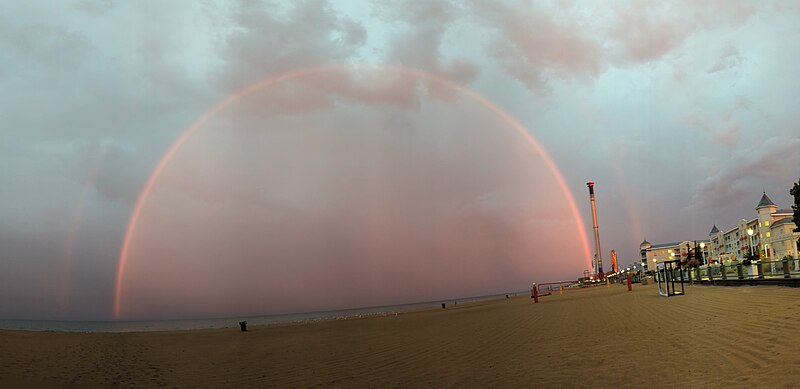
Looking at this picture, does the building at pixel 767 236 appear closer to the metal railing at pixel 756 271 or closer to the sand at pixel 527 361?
the metal railing at pixel 756 271

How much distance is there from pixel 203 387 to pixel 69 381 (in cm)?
450

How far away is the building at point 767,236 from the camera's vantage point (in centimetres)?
10476

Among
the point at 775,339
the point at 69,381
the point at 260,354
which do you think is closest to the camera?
the point at 775,339

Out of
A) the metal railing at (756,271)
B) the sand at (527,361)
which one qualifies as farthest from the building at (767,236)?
the sand at (527,361)

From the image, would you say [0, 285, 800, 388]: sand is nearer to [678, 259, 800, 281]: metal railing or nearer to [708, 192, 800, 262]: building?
[678, 259, 800, 281]: metal railing

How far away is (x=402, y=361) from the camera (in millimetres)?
13977

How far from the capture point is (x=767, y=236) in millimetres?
118188

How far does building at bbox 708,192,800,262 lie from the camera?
105m

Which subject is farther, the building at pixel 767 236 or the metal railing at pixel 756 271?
the building at pixel 767 236

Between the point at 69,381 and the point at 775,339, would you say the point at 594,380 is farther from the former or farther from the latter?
the point at 69,381

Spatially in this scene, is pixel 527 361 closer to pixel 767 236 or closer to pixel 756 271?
pixel 756 271

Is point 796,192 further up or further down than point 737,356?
further up

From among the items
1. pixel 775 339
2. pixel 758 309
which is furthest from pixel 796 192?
pixel 775 339

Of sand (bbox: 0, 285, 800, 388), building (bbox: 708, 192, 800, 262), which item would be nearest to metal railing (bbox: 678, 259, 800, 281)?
sand (bbox: 0, 285, 800, 388)
